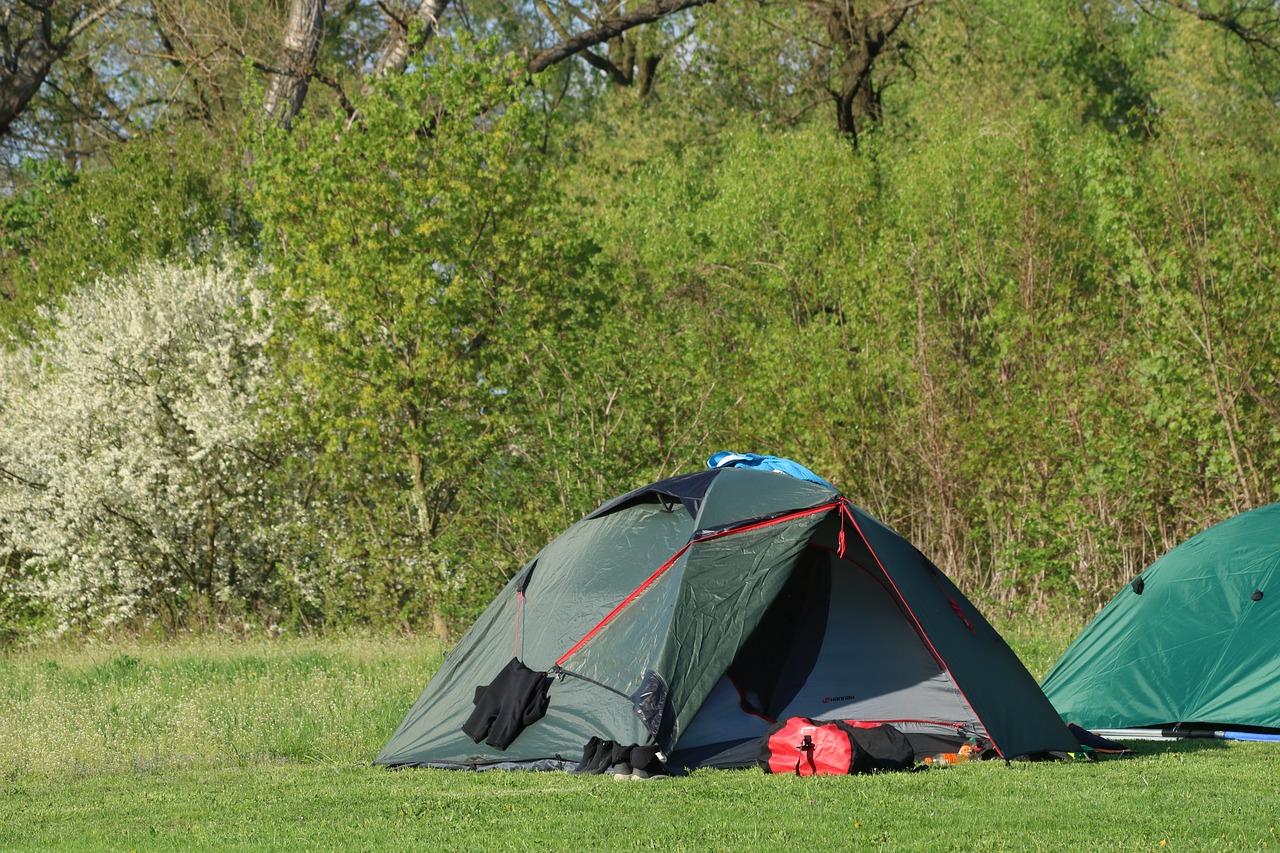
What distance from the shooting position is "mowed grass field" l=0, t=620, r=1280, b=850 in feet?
19.1

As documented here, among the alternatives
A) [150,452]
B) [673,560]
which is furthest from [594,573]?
[150,452]

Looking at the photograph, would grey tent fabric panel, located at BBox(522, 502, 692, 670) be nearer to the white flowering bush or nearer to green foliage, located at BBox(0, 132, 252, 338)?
the white flowering bush

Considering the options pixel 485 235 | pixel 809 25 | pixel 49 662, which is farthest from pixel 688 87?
pixel 49 662

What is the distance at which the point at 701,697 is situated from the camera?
7543 mm

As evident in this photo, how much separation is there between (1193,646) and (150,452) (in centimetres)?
1280

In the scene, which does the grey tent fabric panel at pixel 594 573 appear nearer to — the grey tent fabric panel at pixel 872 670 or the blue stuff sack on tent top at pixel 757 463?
the blue stuff sack on tent top at pixel 757 463

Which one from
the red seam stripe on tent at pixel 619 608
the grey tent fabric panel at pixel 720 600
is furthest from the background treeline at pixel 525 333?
the grey tent fabric panel at pixel 720 600

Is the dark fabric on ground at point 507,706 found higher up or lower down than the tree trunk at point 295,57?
lower down

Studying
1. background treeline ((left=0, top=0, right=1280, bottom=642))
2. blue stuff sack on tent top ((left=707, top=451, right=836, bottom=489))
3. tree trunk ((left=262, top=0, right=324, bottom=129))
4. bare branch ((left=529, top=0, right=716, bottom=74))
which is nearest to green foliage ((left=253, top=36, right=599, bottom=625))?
background treeline ((left=0, top=0, right=1280, bottom=642))

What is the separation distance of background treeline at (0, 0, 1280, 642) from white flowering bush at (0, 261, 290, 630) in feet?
0.17

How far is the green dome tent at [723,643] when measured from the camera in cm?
765

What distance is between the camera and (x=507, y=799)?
6.72 m

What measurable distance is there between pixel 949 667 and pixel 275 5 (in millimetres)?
17127

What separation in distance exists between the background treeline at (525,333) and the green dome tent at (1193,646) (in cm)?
485
